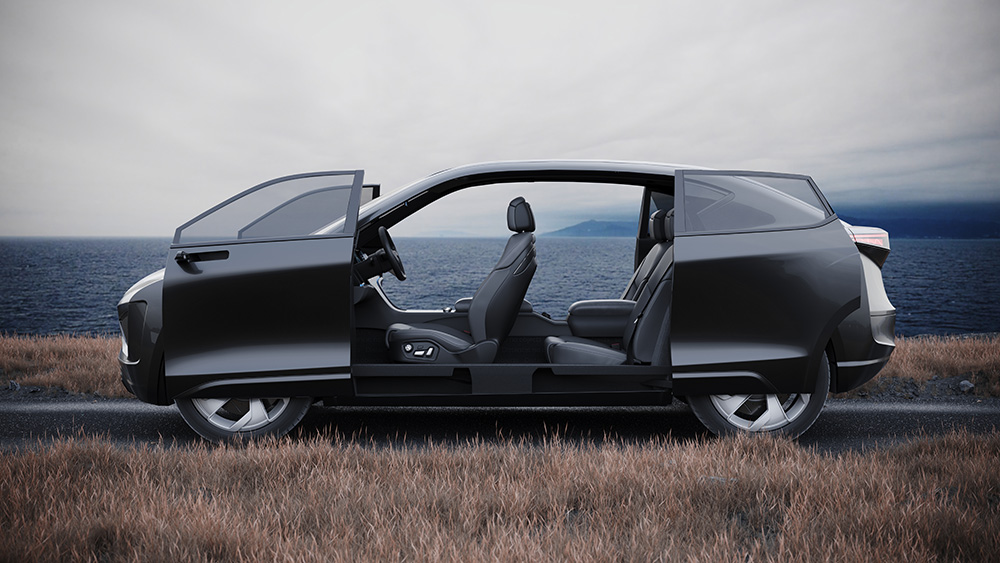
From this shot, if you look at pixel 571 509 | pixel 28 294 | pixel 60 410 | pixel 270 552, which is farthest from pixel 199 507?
pixel 28 294

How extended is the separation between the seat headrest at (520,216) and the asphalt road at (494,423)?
1.29 m

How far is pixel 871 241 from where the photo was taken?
13.7ft

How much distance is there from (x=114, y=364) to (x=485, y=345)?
15.0 feet

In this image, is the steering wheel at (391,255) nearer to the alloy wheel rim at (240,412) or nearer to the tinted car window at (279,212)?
the tinted car window at (279,212)

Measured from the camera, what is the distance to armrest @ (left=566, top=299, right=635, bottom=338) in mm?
5207

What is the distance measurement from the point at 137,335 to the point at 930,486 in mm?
4231

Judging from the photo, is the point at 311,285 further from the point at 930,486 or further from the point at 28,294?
the point at 28,294

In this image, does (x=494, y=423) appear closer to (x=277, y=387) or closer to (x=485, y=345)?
(x=485, y=345)

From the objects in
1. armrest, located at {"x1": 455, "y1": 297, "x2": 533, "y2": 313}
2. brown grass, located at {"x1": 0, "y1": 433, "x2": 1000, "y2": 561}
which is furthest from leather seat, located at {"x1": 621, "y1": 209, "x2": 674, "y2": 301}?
brown grass, located at {"x1": 0, "y1": 433, "x2": 1000, "y2": 561}

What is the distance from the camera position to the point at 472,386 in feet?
13.2

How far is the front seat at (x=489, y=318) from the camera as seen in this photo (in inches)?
169

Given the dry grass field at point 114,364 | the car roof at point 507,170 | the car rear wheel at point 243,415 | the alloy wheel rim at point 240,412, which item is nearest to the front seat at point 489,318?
the car roof at point 507,170

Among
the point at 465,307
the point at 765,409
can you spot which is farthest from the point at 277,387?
the point at 765,409

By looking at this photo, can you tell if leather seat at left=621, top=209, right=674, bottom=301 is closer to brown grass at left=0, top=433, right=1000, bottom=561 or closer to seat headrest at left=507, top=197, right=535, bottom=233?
seat headrest at left=507, top=197, right=535, bottom=233
